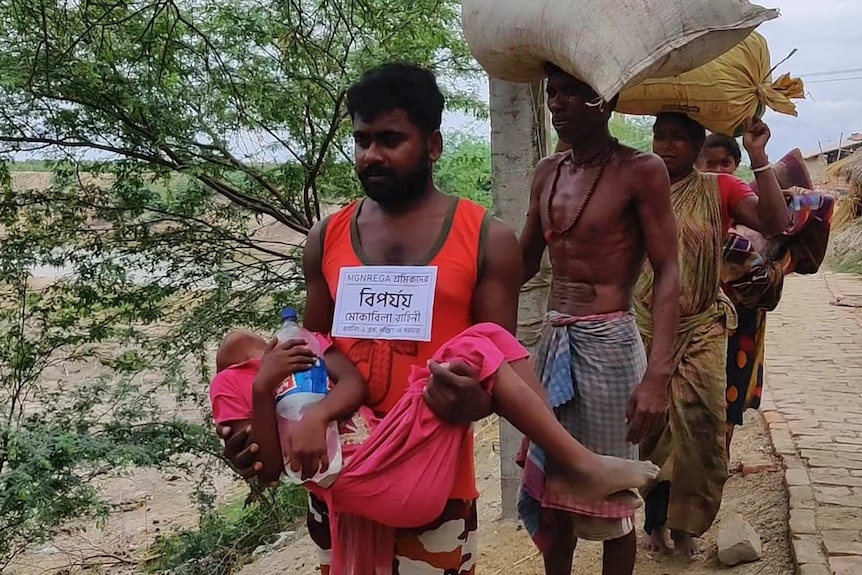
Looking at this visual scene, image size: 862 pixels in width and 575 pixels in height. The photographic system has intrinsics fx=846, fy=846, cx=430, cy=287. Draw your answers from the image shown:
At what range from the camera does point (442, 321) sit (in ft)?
6.56

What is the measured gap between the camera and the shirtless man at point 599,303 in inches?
96.2

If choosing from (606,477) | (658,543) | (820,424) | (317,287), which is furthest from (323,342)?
(820,424)

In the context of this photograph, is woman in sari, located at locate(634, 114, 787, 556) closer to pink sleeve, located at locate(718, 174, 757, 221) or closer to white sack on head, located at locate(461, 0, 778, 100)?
pink sleeve, located at locate(718, 174, 757, 221)

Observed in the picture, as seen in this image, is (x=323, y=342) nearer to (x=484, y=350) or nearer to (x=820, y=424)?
(x=484, y=350)

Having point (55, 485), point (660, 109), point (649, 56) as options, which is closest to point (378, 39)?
point (660, 109)

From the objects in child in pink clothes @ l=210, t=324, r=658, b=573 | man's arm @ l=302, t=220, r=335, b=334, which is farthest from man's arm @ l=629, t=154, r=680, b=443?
man's arm @ l=302, t=220, r=335, b=334

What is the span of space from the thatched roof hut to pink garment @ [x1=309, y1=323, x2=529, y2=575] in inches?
592

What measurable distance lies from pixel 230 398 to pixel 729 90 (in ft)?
6.37

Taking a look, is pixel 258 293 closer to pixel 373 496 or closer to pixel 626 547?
pixel 626 547

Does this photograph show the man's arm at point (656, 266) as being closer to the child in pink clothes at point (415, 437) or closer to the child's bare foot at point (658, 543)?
the child in pink clothes at point (415, 437)

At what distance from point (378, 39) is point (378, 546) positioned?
4332mm

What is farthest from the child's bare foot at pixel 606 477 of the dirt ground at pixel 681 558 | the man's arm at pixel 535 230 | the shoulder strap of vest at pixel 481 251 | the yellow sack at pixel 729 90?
the dirt ground at pixel 681 558

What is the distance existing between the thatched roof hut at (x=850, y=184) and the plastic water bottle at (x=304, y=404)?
15.1 m

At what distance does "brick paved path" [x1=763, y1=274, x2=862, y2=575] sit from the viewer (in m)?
3.42
